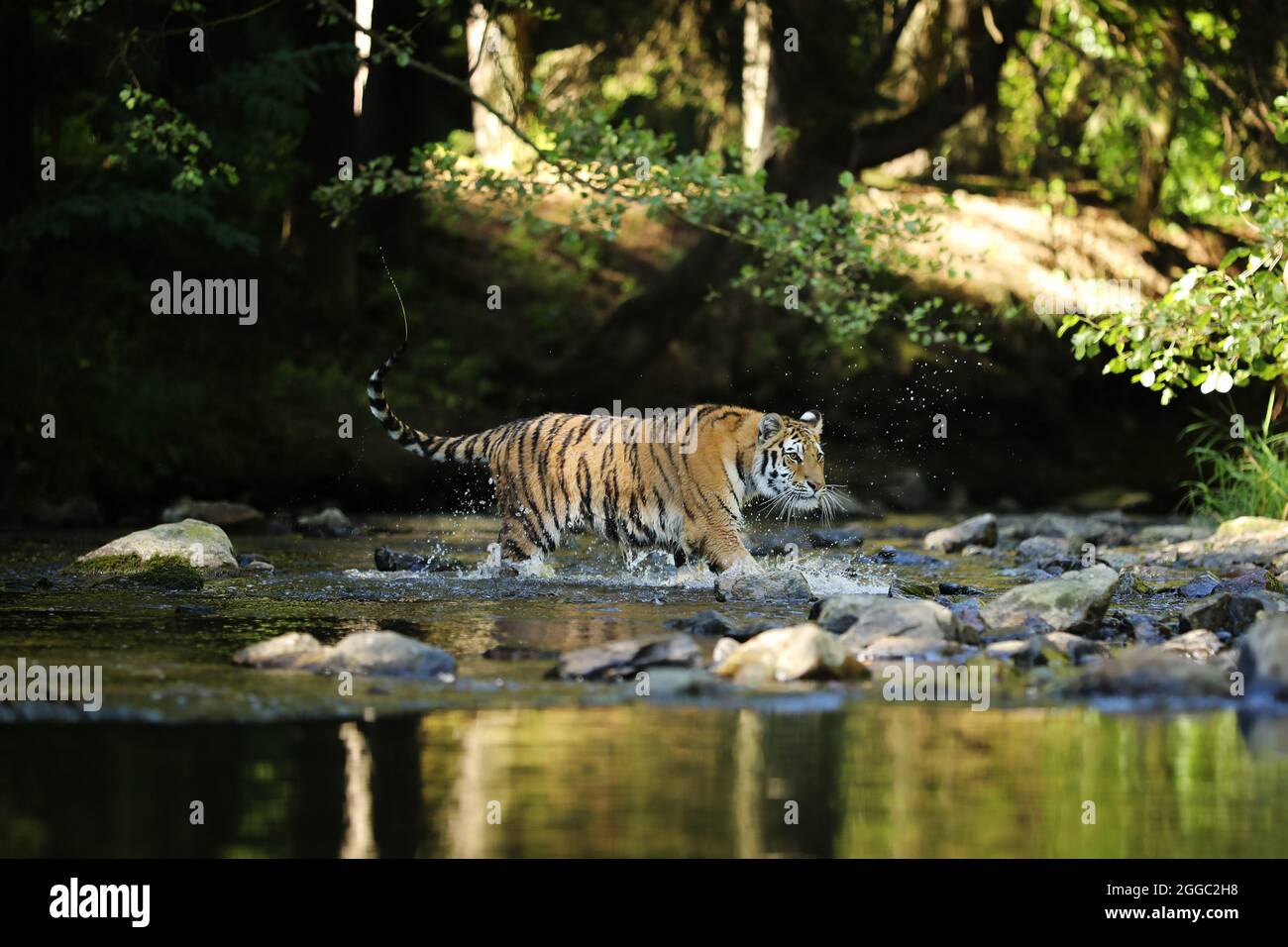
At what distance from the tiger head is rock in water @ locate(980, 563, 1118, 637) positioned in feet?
6.61

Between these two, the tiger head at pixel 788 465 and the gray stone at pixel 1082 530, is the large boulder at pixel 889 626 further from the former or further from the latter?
the gray stone at pixel 1082 530

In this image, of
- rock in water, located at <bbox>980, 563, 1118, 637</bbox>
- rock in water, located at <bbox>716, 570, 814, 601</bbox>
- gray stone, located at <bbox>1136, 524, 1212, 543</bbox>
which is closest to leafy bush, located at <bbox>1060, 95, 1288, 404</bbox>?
rock in water, located at <bbox>980, 563, 1118, 637</bbox>

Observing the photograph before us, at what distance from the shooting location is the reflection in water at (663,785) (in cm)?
525

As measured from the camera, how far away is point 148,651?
8477 mm

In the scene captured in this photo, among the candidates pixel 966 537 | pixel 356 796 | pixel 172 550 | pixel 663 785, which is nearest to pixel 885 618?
pixel 663 785

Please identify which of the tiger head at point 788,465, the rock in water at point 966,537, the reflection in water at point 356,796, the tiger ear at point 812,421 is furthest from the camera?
the rock in water at point 966,537

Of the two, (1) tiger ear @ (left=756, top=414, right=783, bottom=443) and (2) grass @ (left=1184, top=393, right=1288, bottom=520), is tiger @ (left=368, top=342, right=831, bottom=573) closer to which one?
(1) tiger ear @ (left=756, top=414, right=783, bottom=443)

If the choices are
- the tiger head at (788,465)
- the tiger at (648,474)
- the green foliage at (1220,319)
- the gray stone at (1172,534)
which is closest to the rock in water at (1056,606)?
the green foliage at (1220,319)

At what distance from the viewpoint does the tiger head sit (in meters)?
11.5

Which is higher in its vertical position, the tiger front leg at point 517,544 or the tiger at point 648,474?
the tiger at point 648,474

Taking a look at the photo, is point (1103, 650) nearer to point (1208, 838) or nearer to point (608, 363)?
point (1208, 838)

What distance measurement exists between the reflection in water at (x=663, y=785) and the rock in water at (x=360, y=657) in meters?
0.89

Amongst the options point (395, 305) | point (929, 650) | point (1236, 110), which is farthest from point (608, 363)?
point (929, 650)

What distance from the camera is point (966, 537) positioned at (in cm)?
1536
